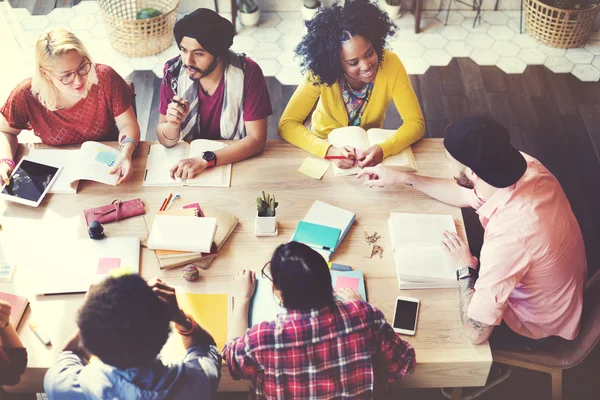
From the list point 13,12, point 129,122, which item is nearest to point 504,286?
point 129,122

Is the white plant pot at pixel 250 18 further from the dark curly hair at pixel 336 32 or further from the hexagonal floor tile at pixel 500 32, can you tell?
the dark curly hair at pixel 336 32

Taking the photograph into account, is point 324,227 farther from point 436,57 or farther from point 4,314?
point 436,57

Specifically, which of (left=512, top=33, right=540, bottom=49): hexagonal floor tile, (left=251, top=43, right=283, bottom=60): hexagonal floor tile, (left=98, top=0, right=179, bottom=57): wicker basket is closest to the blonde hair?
(left=98, top=0, right=179, bottom=57): wicker basket

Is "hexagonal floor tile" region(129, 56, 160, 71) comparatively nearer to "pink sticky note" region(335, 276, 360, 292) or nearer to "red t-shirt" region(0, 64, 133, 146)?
"red t-shirt" region(0, 64, 133, 146)

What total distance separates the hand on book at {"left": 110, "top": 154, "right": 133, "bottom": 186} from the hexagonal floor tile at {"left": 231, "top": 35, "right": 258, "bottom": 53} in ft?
7.06

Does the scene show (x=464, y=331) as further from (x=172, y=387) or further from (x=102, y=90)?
(x=102, y=90)

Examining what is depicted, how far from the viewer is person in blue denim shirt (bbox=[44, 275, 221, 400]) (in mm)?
1391

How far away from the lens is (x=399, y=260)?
6.43 feet

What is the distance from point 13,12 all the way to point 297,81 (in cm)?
226

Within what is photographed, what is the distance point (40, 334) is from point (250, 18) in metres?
3.17

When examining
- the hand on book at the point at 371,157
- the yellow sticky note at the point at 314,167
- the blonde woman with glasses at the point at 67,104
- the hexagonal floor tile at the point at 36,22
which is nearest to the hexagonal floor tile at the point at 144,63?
the hexagonal floor tile at the point at 36,22

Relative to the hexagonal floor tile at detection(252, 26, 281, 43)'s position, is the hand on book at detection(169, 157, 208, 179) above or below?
above

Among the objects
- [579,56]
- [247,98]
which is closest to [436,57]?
[579,56]

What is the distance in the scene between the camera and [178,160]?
2322 mm
